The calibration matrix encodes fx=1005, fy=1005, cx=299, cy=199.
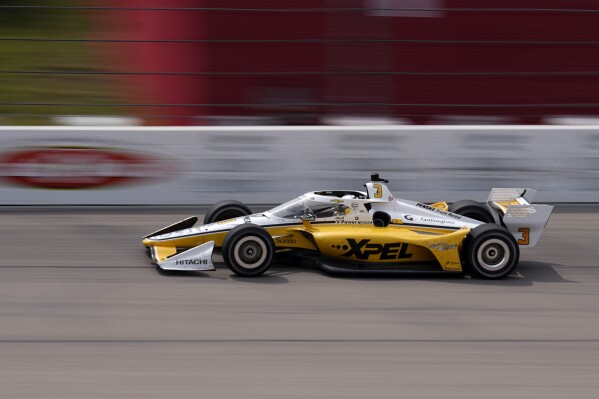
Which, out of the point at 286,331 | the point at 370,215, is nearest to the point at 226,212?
the point at 370,215

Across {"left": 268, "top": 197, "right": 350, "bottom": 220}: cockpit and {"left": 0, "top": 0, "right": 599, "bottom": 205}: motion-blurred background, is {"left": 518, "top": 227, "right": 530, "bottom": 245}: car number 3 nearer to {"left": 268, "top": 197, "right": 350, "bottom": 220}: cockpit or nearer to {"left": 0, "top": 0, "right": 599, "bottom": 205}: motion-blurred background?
{"left": 268, "top": 197, "right": 350, "bottom": 220}: cockpit

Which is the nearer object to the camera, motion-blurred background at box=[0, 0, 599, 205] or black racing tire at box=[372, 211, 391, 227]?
black racing tire at box=[372, 211, 391, 227]

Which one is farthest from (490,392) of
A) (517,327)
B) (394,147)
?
(394,147)

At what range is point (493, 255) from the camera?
28.6 ft

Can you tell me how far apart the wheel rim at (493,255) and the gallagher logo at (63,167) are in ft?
16.3

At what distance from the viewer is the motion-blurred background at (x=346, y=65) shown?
12406 mm

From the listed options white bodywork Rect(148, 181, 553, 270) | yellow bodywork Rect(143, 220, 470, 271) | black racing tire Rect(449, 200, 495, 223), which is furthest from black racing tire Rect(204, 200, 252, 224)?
black racing tire Rect(449, 200, 495, 223)

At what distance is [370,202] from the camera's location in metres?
Result: 8.92

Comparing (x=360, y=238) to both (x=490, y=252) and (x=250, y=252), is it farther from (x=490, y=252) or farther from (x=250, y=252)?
(x=490, y=252)

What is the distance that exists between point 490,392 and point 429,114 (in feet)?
24.0

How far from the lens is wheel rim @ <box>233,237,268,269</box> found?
28.0ft

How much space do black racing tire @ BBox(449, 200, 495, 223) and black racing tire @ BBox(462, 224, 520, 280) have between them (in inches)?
43.6

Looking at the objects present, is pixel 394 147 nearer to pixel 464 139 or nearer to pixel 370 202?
pixel 464 139

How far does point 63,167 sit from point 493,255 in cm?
560
